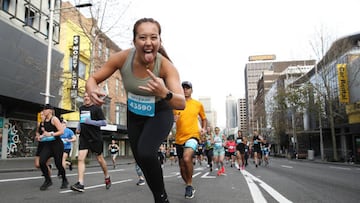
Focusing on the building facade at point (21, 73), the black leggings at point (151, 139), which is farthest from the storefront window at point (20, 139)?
the black leggings at point (151, 139)

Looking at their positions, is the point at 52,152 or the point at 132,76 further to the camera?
the point at 52,152

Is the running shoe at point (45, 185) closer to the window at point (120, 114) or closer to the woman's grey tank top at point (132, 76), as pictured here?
the woman's grey tank top at point (132, 76)

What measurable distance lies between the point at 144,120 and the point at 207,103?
518 ft

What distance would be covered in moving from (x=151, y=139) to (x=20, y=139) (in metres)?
21.9

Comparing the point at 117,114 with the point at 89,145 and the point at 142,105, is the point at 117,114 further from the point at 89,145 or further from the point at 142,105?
the point at 142,105

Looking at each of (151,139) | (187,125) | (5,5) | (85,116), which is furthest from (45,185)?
(5,5)

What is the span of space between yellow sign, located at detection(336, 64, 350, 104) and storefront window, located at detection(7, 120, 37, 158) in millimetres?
29172

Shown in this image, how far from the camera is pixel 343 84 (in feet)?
106

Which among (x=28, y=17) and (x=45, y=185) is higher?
(x=28, y=17)

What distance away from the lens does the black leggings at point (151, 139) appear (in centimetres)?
266

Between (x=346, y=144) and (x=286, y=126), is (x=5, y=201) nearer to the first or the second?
(x=346, y=144)

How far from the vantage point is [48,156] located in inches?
234

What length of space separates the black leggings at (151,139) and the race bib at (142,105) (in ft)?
0.34

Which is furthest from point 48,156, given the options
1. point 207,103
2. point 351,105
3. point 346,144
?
point 207,103
